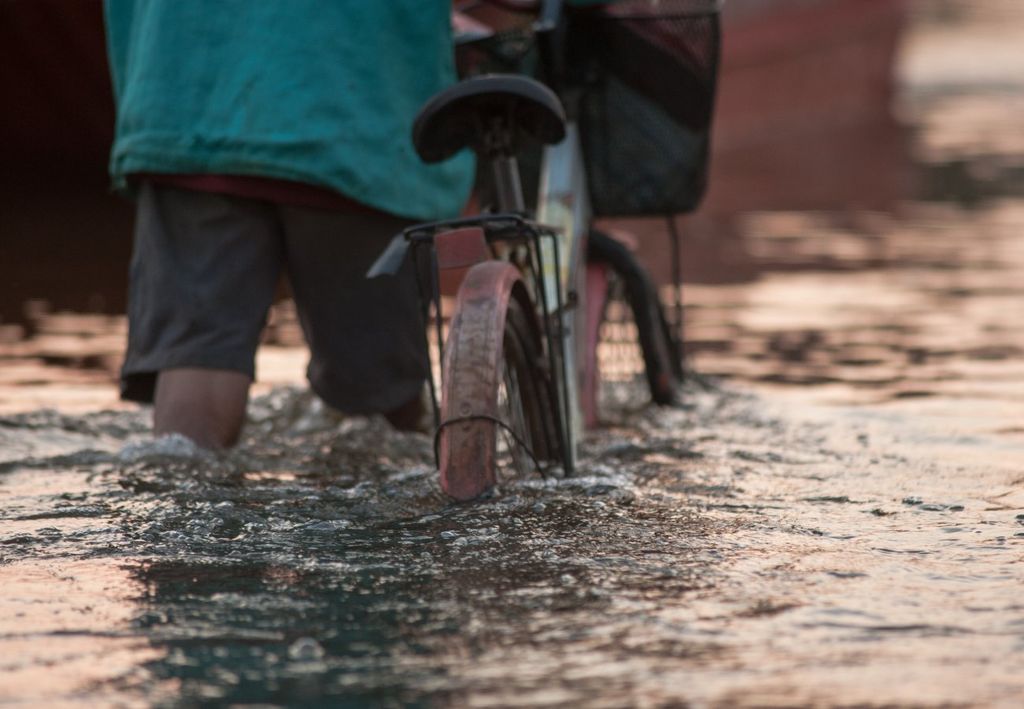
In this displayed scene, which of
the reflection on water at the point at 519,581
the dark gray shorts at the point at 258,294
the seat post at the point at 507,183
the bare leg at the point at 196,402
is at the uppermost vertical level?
the seat post at the point at 507,183

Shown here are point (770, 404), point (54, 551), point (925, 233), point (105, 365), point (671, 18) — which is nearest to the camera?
point (54, 551)

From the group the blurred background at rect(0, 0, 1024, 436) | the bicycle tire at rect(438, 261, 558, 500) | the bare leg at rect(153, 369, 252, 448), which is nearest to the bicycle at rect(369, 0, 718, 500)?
the bicycle tire at rect(438, 261, 558, 500)

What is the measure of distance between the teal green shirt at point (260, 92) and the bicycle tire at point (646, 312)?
1146 mm

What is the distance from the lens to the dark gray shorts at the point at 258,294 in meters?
3.83

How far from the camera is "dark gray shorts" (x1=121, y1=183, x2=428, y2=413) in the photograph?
3834 millimetres

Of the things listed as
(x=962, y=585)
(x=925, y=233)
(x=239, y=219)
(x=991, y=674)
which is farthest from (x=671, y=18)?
(x=925, y=233)

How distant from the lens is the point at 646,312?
4.98 meters

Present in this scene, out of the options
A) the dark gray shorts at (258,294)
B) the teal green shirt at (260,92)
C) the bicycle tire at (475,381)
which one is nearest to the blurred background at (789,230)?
the dark gray shorts at (258,294)

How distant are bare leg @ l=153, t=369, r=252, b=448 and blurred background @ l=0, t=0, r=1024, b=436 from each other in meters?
1.50

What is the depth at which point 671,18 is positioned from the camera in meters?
4.46

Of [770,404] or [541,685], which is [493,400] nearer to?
[541,685]

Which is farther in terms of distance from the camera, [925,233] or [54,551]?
[925,233]

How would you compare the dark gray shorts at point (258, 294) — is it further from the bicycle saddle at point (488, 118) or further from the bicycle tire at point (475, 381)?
the bicycle tire at point (475, 381)

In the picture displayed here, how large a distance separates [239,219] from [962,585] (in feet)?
5.64
